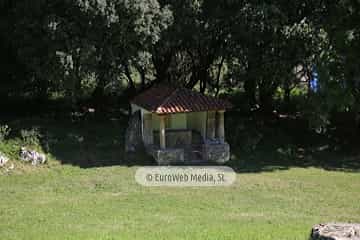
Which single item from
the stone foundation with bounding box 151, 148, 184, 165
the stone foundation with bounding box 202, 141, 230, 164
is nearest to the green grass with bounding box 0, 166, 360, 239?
the stone foundation with bounding box 151, 148, 184, 165

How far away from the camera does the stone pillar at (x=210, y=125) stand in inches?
706

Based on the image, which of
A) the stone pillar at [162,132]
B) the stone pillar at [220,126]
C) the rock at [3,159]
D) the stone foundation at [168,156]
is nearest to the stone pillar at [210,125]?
the stone pillar at [220,126]

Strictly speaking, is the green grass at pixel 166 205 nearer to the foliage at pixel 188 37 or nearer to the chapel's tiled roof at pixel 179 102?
the chapel's tiled roof at pixel 179 102

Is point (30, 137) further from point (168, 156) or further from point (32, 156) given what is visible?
point (168, 156)

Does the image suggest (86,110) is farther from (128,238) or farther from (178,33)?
(128,238)

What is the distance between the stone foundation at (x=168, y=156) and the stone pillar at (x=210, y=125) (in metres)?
1.51

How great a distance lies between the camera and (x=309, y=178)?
15.6 meters

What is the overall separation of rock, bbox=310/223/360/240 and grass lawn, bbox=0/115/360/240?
2.73 m

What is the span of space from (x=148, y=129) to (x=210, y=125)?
2159 mm

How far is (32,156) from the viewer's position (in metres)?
16.1

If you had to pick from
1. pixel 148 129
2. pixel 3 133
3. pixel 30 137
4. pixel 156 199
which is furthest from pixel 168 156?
pixel 3 133

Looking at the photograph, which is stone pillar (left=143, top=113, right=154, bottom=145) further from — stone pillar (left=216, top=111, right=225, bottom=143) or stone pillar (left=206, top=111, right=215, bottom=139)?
stone pillar (left=216, top=111, right=225, bottom=143)

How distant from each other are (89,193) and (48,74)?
Result: 5.68 metres

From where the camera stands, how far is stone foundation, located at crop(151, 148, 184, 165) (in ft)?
54.8
